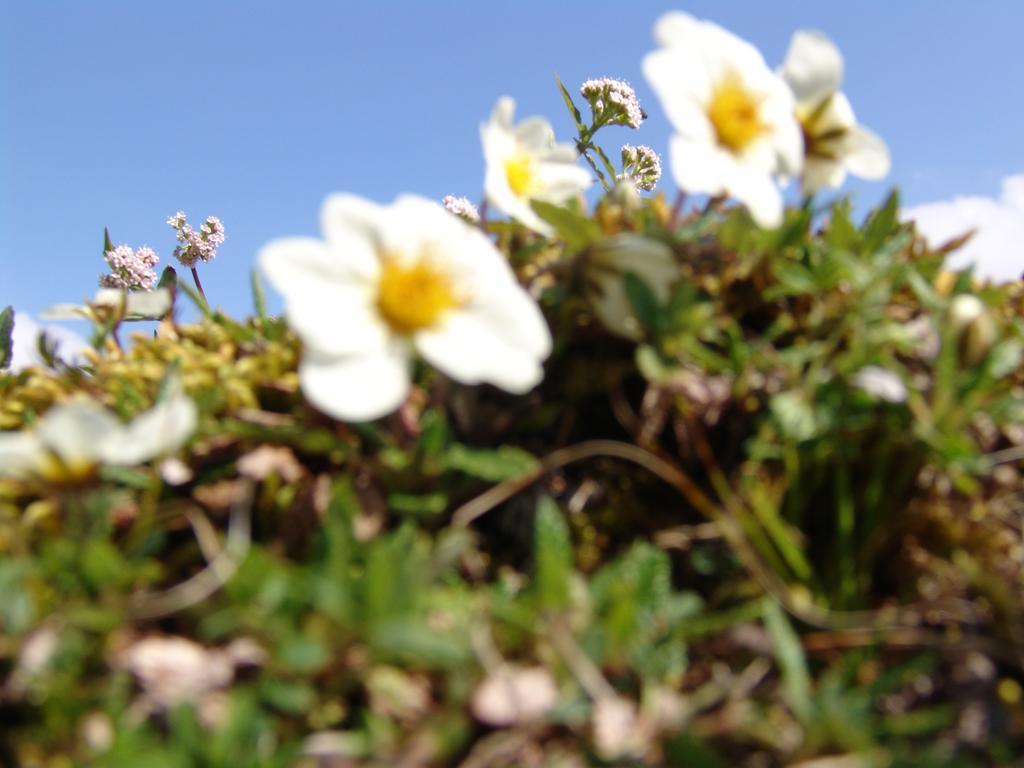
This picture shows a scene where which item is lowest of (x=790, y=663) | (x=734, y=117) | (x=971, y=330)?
(x=790, y=663)

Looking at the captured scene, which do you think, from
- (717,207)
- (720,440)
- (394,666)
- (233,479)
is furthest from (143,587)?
(717,207)

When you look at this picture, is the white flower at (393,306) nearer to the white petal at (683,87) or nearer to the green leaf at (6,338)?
the white petal at (683,87)

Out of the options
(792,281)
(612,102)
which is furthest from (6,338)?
(612,102)

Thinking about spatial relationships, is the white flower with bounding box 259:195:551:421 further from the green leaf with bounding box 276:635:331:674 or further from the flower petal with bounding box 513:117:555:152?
the flower petal with bounding box 513:117:555:152

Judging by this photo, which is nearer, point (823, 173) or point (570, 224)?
point (570, 224)

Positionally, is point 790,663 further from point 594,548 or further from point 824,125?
point 824,125

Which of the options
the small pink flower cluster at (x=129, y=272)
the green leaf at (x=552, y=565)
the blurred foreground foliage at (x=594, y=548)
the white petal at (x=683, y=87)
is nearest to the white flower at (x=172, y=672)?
the blurred foreground foliage at (x=594, y=548)

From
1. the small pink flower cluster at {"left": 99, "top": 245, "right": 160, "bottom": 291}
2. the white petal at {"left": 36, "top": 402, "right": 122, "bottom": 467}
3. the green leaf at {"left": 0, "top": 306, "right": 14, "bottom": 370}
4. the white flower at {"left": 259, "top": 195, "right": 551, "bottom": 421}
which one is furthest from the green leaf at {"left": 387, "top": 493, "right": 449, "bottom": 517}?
the small pink flower cluster at {"left": 99, "top": 245, "right": 160, "bottom": 291}
